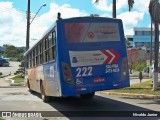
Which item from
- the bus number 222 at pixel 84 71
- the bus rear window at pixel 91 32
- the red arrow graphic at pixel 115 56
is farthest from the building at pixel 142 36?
the bus number 222 at pixel 84 71

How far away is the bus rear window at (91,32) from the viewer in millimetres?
14352

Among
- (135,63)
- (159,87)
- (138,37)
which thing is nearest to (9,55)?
(138,37)

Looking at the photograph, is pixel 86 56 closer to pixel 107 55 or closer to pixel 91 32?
pixel 107 55

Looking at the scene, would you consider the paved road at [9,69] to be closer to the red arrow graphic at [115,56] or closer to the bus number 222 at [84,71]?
the red arrow graphic at [115,56]

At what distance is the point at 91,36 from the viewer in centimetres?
1463

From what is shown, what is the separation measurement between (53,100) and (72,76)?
16.9 ft

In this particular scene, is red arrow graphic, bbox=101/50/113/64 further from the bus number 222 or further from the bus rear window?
the bus number 222

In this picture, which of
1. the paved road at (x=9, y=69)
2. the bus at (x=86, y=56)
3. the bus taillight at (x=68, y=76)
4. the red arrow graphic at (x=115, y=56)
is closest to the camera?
the bus taillight at (x=68, y=76)

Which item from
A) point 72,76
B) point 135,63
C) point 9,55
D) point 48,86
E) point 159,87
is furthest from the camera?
point 9,55

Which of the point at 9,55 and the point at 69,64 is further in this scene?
the point at 9,55

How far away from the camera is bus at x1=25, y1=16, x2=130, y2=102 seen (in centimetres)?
1398

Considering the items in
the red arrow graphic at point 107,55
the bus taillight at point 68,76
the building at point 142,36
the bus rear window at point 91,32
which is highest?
the building at point 142,36

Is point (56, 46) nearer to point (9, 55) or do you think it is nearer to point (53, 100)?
point (53, 100)

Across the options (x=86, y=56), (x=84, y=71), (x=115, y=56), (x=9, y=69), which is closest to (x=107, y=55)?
(x=115, y=56)
